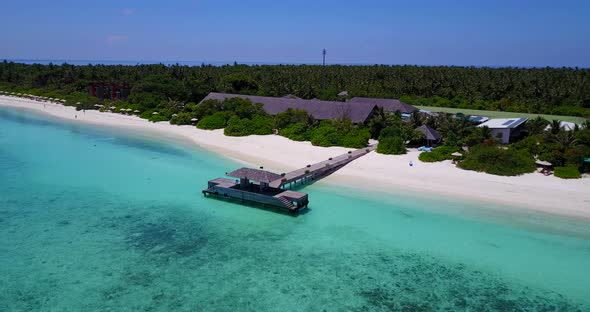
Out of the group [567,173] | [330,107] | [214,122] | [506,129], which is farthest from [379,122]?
[214,122]

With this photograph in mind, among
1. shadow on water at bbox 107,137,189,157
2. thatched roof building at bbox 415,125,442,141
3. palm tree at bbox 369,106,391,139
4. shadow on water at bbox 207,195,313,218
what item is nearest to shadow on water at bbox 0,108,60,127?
shadow on water at bbox 107,137,189,157

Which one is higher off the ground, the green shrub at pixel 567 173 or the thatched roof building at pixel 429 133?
the thatched roof building at pixel 429 133

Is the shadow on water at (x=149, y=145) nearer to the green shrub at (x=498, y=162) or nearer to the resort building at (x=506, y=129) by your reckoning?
the green shrub at (x=498, y=162)

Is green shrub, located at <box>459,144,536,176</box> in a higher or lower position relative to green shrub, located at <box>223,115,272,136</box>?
lower

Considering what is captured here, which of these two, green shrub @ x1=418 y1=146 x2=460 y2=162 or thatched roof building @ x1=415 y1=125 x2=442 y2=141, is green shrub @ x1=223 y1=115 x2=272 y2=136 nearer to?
thatched roof building @ x1=415 y1=125 x2=442 y2=141

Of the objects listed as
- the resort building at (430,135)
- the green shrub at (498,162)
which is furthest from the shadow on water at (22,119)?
the green shrub at (498,162)

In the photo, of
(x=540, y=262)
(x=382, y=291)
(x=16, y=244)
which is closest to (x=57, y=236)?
(x=16, y=244)

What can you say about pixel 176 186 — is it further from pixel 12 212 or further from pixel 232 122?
pixel 232 122
